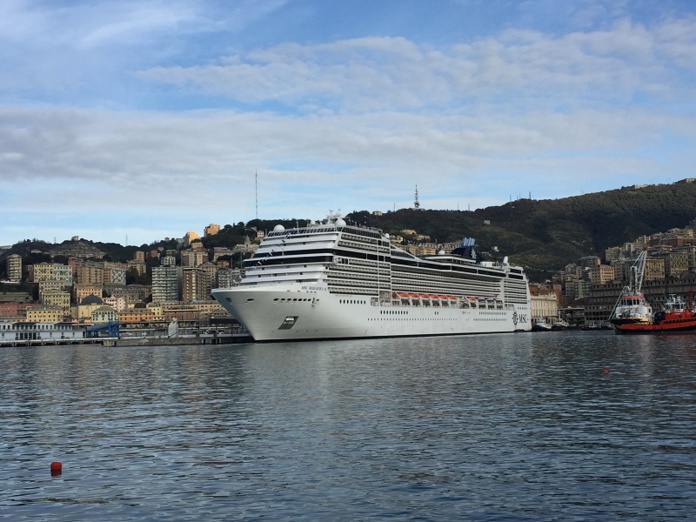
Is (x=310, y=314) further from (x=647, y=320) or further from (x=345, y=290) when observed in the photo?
(x=647, y=320)

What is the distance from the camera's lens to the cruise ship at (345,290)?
93.4 m

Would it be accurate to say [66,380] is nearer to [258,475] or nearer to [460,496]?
[258,475]

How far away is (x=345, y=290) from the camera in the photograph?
331 ft

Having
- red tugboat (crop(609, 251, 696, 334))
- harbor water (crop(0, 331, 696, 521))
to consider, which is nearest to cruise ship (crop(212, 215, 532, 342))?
red tugboat (crop(609, 251, 696, 334))

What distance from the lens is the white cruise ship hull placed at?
302 feet

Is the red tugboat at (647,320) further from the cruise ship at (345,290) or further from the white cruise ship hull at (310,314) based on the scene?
the white cruise ship hull at (310,314)

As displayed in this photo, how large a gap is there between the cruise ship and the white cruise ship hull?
0.11m

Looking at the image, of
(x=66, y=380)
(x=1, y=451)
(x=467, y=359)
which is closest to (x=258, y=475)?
(x=1, y=451)

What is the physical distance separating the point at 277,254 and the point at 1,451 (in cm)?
7449

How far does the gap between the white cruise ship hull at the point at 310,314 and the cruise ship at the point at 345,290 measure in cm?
11

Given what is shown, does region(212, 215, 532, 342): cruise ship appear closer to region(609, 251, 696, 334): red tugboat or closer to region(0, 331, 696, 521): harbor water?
region(609, 251, 696, 334): red tugboat

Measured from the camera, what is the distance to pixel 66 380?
56.3 m

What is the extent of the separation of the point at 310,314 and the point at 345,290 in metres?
8.07

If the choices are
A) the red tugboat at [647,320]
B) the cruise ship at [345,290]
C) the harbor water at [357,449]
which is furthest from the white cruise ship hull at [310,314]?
the harbor water at [357,449]
